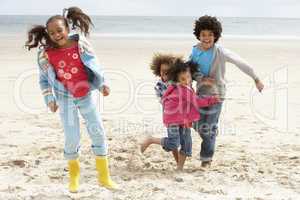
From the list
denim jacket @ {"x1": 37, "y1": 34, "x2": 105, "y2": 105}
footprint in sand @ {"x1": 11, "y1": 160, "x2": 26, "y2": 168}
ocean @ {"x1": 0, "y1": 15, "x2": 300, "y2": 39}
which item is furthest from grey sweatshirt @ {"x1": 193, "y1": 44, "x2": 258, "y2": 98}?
ocean @ {"x1": 0, "y1": 15, "x2": 300, "y2": 39}

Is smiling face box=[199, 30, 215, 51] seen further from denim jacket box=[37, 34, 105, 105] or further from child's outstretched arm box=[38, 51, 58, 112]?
child's outstretched arm box=[38, 51, 58, 112]

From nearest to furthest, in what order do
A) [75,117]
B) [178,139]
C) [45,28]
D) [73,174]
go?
Result: 1. [45,28]
2. [75,117]
3. [73,174]
4. [178,139]

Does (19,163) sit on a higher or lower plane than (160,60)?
lower

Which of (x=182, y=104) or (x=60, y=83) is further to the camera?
(x=182, y=104)

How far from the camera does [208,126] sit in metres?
5.09

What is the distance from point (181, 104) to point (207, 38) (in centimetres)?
62

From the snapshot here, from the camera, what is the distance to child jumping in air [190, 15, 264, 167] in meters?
4.90

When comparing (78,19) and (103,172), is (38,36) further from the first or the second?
(103,172)

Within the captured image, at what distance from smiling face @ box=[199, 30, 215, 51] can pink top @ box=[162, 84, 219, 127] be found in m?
0.41

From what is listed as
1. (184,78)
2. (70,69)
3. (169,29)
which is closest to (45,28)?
(70,69)

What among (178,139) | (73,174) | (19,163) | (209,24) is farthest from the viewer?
(19,163)

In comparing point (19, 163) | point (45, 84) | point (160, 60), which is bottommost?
point (19, 163)

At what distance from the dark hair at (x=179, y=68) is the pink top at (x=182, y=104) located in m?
0.08

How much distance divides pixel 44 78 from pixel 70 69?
254 millimetres
